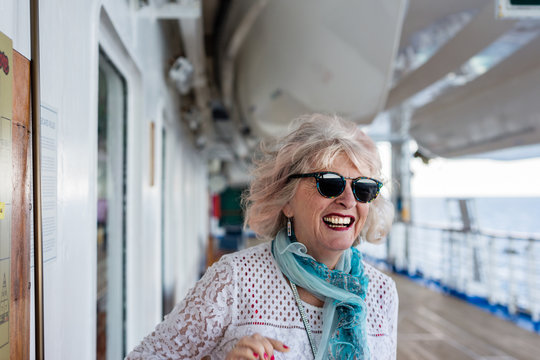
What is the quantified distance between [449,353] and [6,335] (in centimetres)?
361

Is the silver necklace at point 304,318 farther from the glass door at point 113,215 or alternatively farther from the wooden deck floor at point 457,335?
the wooden deck floor at point 457,335

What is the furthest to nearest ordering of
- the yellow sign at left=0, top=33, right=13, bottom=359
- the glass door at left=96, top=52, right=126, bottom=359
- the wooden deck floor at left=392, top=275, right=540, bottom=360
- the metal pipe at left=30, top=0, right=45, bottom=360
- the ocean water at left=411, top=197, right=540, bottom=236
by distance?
the ocean water at left=411, top=197, right=540, bottom=236 < the wooden deck floor at left=392, top=275, right=540, bottom=360 < the glass door at left=96, top=52, right=126, bottom=359 < the metal pipe at left=30, top=0, right=45, bottom=360 < the yellow sign at left=0, top=33, right=13, bottom=359

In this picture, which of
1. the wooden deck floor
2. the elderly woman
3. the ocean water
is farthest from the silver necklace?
the ocean water

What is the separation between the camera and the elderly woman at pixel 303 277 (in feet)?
3.26

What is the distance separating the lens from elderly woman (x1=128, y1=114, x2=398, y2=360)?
993 mm

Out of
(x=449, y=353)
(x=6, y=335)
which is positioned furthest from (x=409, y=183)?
(x=6, y=335)

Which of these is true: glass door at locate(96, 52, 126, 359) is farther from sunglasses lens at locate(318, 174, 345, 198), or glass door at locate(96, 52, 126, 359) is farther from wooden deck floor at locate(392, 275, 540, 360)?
wooden deck floor at locate(392, 275, 540, 360)

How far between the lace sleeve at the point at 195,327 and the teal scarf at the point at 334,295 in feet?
0.56

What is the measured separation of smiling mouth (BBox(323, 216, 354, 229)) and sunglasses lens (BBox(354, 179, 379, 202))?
6 centimetres

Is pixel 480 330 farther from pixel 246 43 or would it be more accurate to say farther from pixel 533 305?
pixel 246 43

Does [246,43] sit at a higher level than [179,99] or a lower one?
higher

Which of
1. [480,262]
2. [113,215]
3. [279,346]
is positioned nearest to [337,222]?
[279,346]

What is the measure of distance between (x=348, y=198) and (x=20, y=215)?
717 millimetres

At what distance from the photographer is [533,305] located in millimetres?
4312
